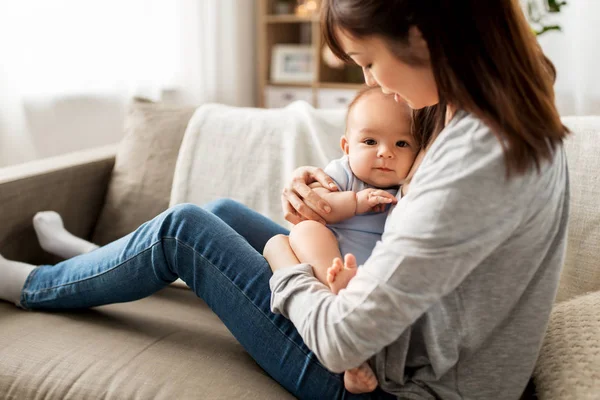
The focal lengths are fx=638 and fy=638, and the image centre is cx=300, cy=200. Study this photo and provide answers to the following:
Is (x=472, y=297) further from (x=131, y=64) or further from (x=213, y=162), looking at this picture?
(x=131, y=64)

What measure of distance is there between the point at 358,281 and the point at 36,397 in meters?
0.68

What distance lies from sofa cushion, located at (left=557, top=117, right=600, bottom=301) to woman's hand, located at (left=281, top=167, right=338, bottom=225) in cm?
52

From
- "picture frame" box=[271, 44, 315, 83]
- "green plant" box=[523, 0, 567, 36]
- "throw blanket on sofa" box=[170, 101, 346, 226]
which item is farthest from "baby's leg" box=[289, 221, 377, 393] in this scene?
"picture frame" box=[271, 44, 315, 83]

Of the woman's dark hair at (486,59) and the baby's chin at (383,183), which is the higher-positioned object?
the woman's dark hair at (486,59)

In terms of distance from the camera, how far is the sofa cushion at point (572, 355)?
38.6 inches

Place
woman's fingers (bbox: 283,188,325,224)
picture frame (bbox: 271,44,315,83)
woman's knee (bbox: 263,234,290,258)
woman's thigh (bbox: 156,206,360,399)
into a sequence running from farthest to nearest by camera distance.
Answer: picture frame (bbox: 271,44,315,83), woman's fingers (bbox: 283,188,325,224), woman's knee (bbox: 263,234,290,258), woman's thigh (bbox: 156,206,360,399)

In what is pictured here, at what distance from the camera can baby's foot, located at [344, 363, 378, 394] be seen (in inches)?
38.4

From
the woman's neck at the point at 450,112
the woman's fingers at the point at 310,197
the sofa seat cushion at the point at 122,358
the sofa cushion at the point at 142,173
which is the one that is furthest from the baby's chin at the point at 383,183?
the sofa cushion at the point at 142,173

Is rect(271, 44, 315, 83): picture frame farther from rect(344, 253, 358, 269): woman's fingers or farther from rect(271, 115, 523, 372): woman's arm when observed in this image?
rect(271, 115, 523, 372): woman's arm

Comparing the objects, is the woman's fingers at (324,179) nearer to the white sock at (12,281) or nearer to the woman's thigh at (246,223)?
A: the woman's thigh at (246,223)

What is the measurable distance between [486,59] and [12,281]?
1163 millimetres

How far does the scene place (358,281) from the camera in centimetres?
90

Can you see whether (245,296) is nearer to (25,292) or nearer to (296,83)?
(25,292)

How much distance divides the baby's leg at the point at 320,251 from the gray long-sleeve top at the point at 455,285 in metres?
0.03
